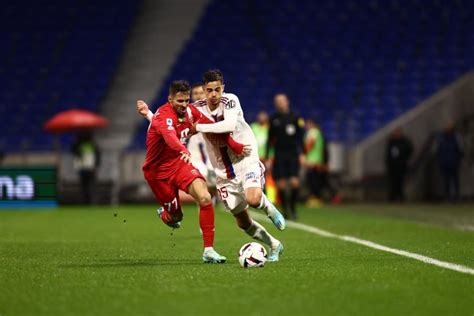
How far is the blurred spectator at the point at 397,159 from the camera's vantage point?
1054 inches

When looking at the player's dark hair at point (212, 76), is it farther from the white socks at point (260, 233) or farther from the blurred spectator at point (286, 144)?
the blurred spectator at point (286, 144)

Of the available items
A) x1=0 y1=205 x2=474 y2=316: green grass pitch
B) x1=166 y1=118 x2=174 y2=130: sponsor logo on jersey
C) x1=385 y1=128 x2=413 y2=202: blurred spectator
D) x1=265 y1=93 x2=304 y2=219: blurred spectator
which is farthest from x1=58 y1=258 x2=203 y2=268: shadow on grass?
x1=385 y1=128 x2=413 y2=202: blurred spectator

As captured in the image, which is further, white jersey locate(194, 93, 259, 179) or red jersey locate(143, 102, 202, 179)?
white jersey locate(194, 93, 259, 179)

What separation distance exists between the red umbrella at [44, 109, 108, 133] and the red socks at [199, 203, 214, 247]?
15513mm

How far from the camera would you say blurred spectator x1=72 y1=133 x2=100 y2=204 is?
26297 mm

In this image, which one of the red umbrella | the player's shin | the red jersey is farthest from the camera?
the red umbrella

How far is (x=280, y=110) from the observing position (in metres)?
18.5

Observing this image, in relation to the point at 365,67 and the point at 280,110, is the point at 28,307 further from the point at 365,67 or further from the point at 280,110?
the point at 365,67

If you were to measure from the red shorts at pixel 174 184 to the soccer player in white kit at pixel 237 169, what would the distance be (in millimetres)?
308

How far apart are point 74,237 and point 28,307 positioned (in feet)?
25.8

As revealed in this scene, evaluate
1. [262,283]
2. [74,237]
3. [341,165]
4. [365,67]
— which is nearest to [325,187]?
[341,165]

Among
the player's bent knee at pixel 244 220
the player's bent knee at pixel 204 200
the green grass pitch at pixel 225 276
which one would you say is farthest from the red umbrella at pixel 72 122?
the player's bent knee at pixel 204 200

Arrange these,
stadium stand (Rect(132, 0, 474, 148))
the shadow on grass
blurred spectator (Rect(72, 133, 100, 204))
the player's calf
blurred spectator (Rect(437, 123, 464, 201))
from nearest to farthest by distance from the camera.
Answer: the shadow on grass → the player's calf → blurred spectator (Rect(437, 123, 464, 201)) → blurred spectator (Rect(72, 133, 100, 204)) → stadium stand (Rect(132, 0, 474, 148))

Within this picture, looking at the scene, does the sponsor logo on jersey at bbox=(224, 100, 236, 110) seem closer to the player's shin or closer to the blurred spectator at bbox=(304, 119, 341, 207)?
the player's shin
